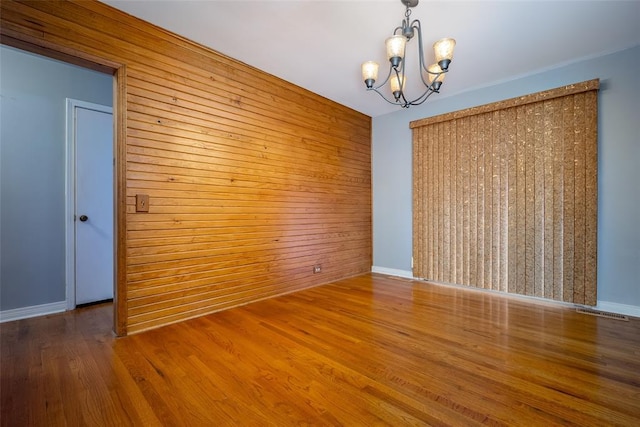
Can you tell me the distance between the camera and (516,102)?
3277 millimetres

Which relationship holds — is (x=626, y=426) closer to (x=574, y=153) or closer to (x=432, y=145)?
(x=574, y=153)

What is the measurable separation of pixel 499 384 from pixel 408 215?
9.61ft

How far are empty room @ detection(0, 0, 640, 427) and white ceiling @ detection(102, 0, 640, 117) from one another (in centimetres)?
2

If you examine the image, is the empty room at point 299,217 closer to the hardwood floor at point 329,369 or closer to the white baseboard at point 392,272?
the hardwood floor at point 329,369

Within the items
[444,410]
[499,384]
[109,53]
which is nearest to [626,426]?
[499,384]

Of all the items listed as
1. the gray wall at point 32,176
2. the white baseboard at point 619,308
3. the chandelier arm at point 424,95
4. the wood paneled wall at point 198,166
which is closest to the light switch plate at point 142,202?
the wood paneled wall at point 198,166

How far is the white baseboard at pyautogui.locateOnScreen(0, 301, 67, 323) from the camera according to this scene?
8.32 ft

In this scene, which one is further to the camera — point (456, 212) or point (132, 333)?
point (456, 212)

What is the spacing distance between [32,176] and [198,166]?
170 centimetres

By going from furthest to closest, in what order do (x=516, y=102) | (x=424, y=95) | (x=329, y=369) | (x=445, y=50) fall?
(x=424, y=95)
(x=516, y=102)
(x=445, y=50)
(x=329, y=369)

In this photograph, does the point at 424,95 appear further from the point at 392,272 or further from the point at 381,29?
the point at 392,272

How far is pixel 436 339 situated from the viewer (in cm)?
218

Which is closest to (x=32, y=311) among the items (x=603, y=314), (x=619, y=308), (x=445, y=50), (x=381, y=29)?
(x=381, y=29)

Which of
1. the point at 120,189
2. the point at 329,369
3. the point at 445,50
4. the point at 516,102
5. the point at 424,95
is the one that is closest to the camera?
the point at 329,369
